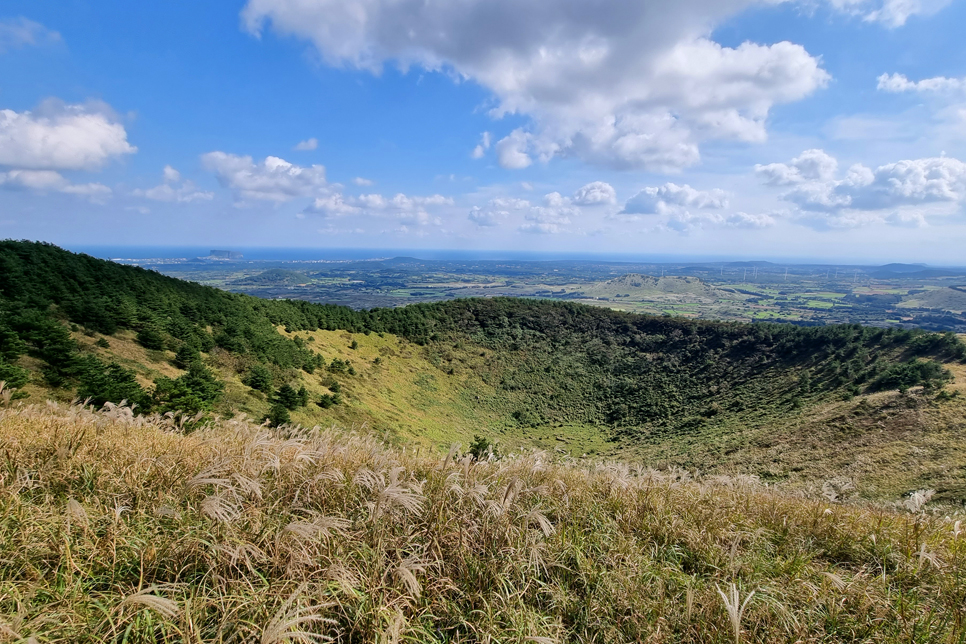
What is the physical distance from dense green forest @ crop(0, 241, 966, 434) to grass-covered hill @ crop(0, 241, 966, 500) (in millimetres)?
154

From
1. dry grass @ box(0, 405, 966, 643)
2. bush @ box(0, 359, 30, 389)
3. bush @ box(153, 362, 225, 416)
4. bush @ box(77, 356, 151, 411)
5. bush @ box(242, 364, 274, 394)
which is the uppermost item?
dry grass @ box(0, 405, 966, 643)

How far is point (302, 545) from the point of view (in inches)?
88.7

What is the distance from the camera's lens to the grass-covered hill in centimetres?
1553

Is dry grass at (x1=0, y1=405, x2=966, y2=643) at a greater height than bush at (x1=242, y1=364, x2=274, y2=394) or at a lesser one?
greater

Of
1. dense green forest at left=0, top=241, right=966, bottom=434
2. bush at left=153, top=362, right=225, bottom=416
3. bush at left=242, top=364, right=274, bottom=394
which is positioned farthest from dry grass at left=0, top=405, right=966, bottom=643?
bush at left=242, top=364, right=274, bottom=394

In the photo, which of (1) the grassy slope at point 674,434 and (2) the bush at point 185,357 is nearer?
(1) the grassy slope at point 674,434

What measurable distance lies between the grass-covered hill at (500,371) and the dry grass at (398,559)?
4903 millimetres

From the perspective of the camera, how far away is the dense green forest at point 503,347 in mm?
13867

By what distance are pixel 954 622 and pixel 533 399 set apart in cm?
3864

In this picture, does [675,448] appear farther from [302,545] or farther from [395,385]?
[302,545]

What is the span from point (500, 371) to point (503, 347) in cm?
561

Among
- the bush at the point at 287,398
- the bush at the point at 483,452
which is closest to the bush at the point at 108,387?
the bush at the point at 287,398

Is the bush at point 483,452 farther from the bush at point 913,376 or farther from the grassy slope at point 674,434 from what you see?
the bush at point 913,376

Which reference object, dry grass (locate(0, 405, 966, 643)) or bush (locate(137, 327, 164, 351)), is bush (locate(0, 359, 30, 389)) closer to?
bush (locate(137, 327, 164, 351))
